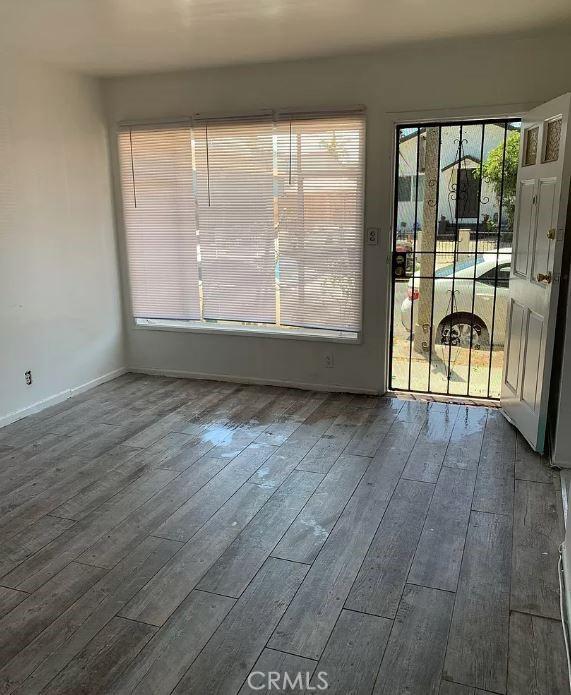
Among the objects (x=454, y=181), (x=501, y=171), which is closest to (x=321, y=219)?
(x=454, y=181)

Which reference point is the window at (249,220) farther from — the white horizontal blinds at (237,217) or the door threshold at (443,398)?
the door threshold at (443,398)

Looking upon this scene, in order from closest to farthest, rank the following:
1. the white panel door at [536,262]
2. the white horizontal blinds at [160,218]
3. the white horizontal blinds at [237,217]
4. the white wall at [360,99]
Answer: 1. the white panel door at [536,262]
2. the white wall at [360,99]
3. the white horizontal blinds at [237,217]
4. the white horizontal blinds at [160,218]

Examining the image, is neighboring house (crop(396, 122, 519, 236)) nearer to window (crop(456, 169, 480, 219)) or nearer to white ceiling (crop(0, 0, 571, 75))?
window (crop(456, 169, 480, 219))

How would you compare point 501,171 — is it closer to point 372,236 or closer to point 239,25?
point 372,236

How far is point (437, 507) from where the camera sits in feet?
9.59

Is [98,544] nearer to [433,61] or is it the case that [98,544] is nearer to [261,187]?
[261,187]

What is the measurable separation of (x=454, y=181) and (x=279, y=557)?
3.03 m

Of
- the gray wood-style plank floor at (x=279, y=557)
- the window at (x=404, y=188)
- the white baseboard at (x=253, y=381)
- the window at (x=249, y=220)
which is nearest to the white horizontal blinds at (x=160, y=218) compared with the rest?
the window at (x=249, y=220)

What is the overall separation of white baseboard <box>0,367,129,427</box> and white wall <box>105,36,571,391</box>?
33 cm

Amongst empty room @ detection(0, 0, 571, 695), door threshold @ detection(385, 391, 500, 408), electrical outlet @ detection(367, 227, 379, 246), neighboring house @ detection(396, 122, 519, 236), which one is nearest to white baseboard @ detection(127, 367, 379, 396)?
empty room @ detection(0, 0, 571, 695)

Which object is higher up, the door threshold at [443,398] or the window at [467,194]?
the window at [467,194]

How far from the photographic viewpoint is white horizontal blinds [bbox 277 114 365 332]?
430 centimetres

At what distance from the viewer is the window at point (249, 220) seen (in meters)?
4.37

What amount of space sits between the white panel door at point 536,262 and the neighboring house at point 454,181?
1.54 ft
